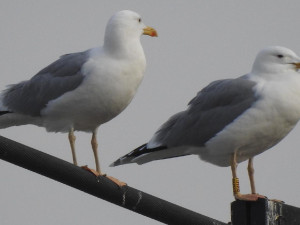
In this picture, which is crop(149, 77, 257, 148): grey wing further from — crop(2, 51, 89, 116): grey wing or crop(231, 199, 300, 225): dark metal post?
crop(231, 199, 300, 225): dark metal post

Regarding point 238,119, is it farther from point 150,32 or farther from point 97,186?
point 97,186

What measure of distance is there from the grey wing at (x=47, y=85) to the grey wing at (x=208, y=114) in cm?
110

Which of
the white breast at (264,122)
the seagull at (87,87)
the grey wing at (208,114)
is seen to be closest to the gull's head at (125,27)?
the seagull at (87,87)

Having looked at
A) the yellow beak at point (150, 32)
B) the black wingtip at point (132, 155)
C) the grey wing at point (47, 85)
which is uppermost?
the yellow beak at point (150, 32)

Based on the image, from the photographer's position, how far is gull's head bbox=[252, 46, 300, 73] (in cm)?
837

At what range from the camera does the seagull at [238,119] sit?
7.88 metres

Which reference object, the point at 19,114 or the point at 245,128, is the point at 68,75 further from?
the point at 245,128

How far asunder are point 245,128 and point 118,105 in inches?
48.9

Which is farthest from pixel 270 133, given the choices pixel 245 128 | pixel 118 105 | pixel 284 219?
pixel 284 219

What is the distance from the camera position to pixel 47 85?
866cm

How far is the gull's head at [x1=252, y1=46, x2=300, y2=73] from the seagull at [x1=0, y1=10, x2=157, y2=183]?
1.16 meters

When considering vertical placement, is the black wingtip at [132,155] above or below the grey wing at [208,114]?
below

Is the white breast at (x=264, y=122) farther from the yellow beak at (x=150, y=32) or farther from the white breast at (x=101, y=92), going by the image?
the yellow beak at (x=150, y=32)

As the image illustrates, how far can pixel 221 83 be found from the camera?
28.0 ft
